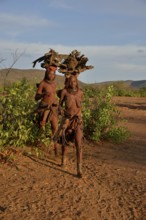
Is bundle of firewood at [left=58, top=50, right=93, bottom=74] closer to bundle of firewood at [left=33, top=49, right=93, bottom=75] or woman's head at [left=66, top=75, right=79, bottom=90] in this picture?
bundle of firewood at [left=33, top=49, right=93, bottom=75]

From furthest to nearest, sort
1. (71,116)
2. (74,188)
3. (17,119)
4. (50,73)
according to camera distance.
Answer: (50,73)
(17,119)
(71,116)
(74,188)

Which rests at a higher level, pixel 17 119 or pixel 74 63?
pixel 74 63

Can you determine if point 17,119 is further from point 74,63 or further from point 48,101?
point 74,63

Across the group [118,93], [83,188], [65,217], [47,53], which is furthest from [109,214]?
[118,93]

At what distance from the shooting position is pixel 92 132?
27.1 feet

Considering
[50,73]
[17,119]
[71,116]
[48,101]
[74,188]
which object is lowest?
[74,188]

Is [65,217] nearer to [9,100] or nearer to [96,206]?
[96,206]

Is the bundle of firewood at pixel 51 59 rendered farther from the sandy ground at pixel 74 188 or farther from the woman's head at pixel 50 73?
the sandy ground at pixel 74 188

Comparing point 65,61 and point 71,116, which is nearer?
point 71,116

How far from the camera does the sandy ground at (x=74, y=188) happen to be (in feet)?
14.3

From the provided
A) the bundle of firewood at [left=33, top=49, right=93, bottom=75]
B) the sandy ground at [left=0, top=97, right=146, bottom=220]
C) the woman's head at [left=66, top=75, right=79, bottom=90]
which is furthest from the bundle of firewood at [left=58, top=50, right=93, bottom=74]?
the sandy ground at [left=0, top=97, right=146, bottom=220]

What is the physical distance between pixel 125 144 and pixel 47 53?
2792mm

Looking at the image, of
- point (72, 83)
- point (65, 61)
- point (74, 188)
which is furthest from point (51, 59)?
point (74, 188)

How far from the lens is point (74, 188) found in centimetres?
514
